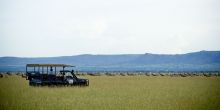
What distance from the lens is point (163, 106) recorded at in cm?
1723

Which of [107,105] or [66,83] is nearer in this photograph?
[107,105]

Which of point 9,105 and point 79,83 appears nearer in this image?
point 9,105

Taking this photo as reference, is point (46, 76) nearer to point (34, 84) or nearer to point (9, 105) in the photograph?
point (34, 84)

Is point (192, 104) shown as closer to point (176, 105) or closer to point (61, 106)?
point (176, 105)

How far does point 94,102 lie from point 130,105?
2.11 m

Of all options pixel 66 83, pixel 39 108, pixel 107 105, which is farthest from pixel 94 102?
pixel 66 83

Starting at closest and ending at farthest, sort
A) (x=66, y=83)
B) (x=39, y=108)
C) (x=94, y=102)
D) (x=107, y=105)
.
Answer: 1. (x=39, y=108)
2. (x=107, y=105)
3. (x=94, y=102)
4. (x=66, y=83)

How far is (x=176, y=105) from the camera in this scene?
57.6 feet

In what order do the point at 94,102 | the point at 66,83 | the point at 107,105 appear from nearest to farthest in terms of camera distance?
1. the point at 107,105
2. the point at 94,102
3. the point at 66,83

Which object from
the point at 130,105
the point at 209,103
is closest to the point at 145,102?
the point at 130,105

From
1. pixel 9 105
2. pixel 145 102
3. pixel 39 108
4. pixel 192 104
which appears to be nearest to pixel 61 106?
pixel 39 108

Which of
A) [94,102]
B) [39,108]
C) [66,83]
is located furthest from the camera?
[66,83]

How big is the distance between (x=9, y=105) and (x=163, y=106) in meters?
6.82

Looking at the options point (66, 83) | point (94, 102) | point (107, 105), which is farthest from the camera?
point (66, 83)
